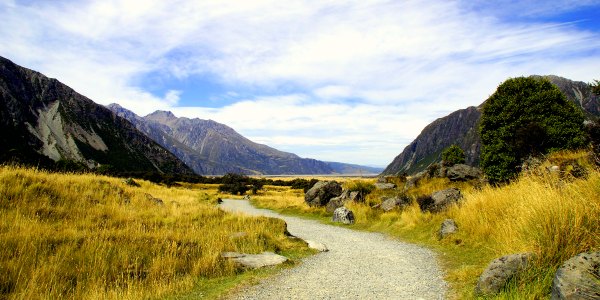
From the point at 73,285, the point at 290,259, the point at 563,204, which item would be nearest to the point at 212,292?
the point at 73,285

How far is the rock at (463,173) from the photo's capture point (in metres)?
29.7

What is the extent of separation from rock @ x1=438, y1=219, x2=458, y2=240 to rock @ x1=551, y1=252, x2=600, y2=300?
919 centimetres

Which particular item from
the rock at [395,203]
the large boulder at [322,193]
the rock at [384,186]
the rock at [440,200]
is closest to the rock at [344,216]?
the rock at [395,203]

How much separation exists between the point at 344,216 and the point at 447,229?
32.8 ft

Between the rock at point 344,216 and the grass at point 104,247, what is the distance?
785 cm

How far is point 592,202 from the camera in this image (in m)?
7.04

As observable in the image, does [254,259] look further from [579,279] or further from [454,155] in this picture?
[454,155]

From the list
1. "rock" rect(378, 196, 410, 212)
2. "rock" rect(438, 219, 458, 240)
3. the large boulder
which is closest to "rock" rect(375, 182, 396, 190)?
the large boulder

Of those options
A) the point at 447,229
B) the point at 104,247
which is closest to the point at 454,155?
the point at 447,229

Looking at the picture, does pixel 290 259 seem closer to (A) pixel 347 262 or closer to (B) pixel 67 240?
(A) pixel 347 262

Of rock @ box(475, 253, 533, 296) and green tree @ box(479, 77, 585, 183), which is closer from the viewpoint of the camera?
rock @ box(475, 253, 533, 296)

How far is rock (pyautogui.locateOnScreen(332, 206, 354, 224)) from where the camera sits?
23591 mm

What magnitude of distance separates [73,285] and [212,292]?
3.09 m

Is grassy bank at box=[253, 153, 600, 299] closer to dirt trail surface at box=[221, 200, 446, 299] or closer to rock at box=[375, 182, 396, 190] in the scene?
dirt trail surface at box=[221, 200, 446, 299]
